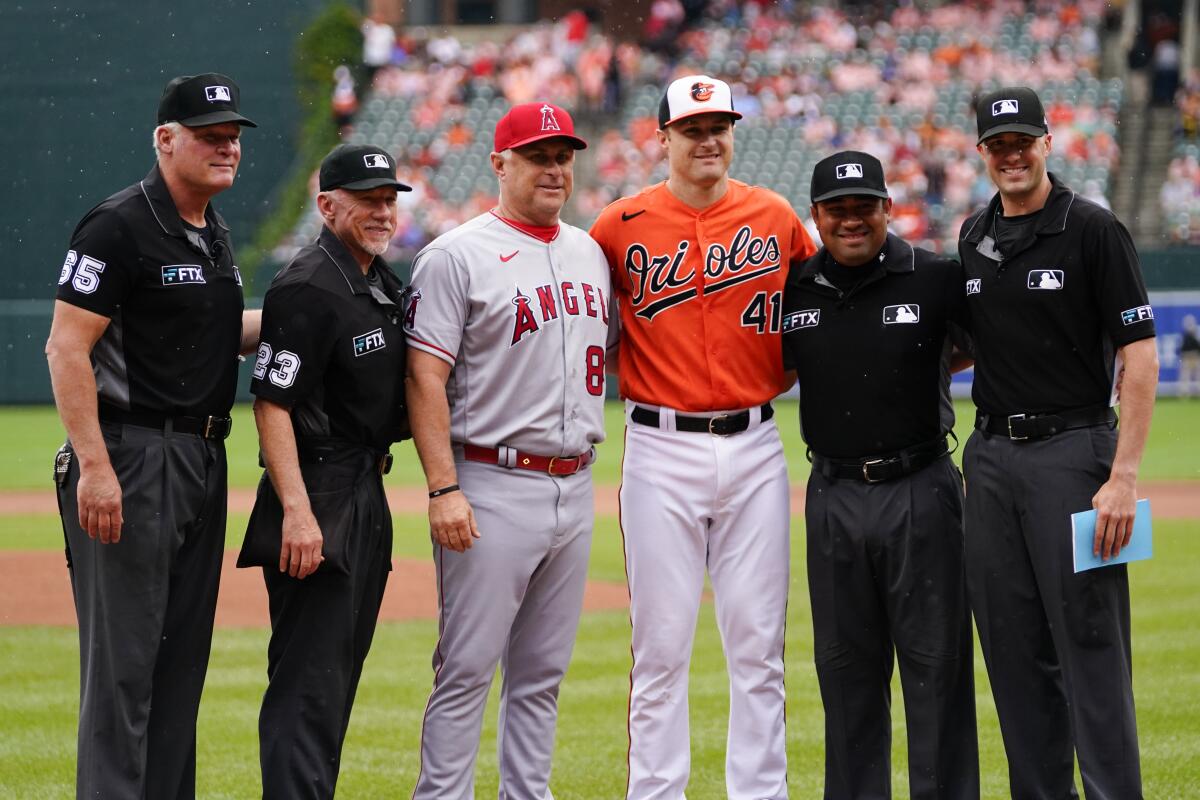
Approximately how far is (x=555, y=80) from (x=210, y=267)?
78.9 feet

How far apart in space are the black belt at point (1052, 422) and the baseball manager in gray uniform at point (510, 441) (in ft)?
3.89

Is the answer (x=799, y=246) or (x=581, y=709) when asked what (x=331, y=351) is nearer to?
(x=799, y=246)

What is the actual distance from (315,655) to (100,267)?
3.86 feet

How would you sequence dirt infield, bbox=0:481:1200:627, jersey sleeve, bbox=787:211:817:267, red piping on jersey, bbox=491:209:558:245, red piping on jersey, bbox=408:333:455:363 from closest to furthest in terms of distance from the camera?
red piping on jersey, bbox=408:333:455:363
red piping on jersey, bbox=491:209:558:245
jersey sleeve, bbox=787:211:817:267
dirt infield, bbox=0:481:1200:627

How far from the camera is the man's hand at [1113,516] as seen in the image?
3.84 meters

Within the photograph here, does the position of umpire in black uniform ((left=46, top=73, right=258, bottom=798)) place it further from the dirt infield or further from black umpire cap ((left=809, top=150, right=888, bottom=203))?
the dirt infield

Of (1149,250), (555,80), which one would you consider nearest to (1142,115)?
(1149,250)

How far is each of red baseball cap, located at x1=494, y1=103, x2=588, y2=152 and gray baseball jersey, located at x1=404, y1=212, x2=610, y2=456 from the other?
28cm

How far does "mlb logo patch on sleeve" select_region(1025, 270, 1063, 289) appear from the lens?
3969 mm

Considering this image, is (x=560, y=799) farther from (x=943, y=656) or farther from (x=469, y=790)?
(x=943, y=656)

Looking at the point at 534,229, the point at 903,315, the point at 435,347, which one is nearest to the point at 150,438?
the point at 435,347

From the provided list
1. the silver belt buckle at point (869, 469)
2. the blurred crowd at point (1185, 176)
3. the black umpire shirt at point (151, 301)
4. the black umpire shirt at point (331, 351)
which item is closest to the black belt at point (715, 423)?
the silver belt buckle at point (869, 469)

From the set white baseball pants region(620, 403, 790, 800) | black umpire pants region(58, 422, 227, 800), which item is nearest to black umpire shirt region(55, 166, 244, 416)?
black umpire pants region(58, 422, 227, 800)

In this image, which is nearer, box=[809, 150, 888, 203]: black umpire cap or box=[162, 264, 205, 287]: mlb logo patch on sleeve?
box=[162, 264, 205, 287]: mlb logo patch on sleeve
